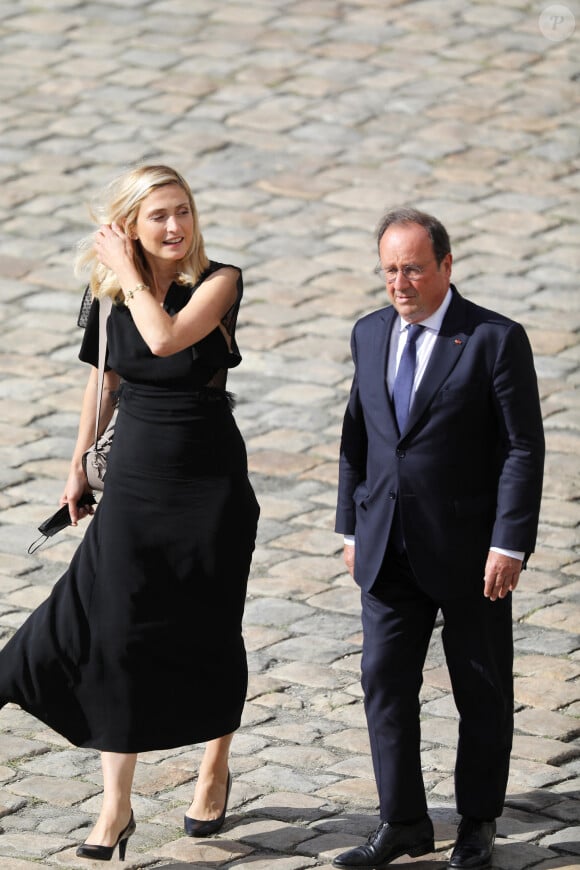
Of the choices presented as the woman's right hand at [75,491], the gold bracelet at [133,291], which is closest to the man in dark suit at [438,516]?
the gold bracelet at [133,291]

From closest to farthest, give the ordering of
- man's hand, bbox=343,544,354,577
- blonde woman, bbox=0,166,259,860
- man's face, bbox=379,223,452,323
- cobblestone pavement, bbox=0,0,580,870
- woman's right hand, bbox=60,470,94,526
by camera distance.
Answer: man's face, bbox=379,223,452,323
blonde woman, bbox=0,166,259,860
man's hand, bbox=343,544,354,577
woman's right hand, bbox=60,470,94,526
cobblestone pavement, bbox=0,0,580,870

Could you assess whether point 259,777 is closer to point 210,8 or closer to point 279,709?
point 279,709

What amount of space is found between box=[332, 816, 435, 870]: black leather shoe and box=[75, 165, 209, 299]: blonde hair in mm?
1672

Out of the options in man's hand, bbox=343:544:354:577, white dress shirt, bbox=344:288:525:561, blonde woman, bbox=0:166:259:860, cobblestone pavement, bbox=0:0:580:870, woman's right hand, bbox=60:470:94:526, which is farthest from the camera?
cobblestone pavement, bbox=0:0:580:870

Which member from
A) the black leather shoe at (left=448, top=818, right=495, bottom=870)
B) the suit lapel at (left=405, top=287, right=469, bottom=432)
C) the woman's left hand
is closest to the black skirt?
the woman's left hand

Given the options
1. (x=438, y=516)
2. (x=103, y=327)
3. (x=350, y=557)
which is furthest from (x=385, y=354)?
(x=103, y=327)

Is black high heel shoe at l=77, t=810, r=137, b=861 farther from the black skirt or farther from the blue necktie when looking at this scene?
the blue necktie

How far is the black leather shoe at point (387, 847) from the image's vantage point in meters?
4.80

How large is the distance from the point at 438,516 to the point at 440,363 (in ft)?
1.40

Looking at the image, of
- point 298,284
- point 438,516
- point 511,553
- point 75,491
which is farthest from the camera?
point 298,284

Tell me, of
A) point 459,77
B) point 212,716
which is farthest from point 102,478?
point 459,77

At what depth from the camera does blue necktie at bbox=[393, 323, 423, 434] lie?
15.7 feet

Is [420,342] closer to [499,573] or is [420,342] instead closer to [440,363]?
[440,363]

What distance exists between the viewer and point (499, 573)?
15.3 ft
